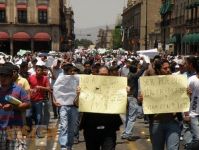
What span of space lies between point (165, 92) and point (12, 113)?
2240 mm

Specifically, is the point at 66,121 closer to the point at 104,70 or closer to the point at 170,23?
the point at 104,70

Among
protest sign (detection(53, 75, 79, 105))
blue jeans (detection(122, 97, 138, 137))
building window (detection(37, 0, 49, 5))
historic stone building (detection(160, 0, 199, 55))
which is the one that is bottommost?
blue jeans (detection(122, 97, 138, 137))

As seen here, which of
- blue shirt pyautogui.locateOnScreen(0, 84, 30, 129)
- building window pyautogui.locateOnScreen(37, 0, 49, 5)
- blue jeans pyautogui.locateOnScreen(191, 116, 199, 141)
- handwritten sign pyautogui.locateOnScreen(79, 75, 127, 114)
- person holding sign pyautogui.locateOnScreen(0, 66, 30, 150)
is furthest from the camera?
building window pyautogui.locateOnScreen(37, 0, 49, 5)

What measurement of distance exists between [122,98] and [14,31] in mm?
75976

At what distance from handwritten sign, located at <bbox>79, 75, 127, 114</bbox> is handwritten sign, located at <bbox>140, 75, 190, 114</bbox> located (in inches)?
11.4

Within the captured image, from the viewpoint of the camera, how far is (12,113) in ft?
22.3

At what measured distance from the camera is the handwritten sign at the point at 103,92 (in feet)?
25.7

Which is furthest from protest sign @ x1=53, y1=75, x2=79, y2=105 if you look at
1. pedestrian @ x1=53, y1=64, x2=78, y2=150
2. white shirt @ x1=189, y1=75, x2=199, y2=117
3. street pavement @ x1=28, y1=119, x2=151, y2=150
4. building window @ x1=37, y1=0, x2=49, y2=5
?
building window @ x1=37, y1=0, x2=49, y2=5

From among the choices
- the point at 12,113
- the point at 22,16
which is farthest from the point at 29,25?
the point at 12,113

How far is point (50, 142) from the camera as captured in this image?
12.6m

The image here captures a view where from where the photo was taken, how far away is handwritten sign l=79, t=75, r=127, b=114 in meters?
7.82

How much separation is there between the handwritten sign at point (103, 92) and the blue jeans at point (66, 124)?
279 centimetres

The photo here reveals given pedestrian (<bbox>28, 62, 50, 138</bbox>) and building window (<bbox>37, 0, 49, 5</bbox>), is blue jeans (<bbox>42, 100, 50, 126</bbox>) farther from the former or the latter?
building window (<bbox>37, 0, 49, 5</bbox>)

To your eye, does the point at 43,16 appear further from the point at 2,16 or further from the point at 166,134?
the point at 166,134
